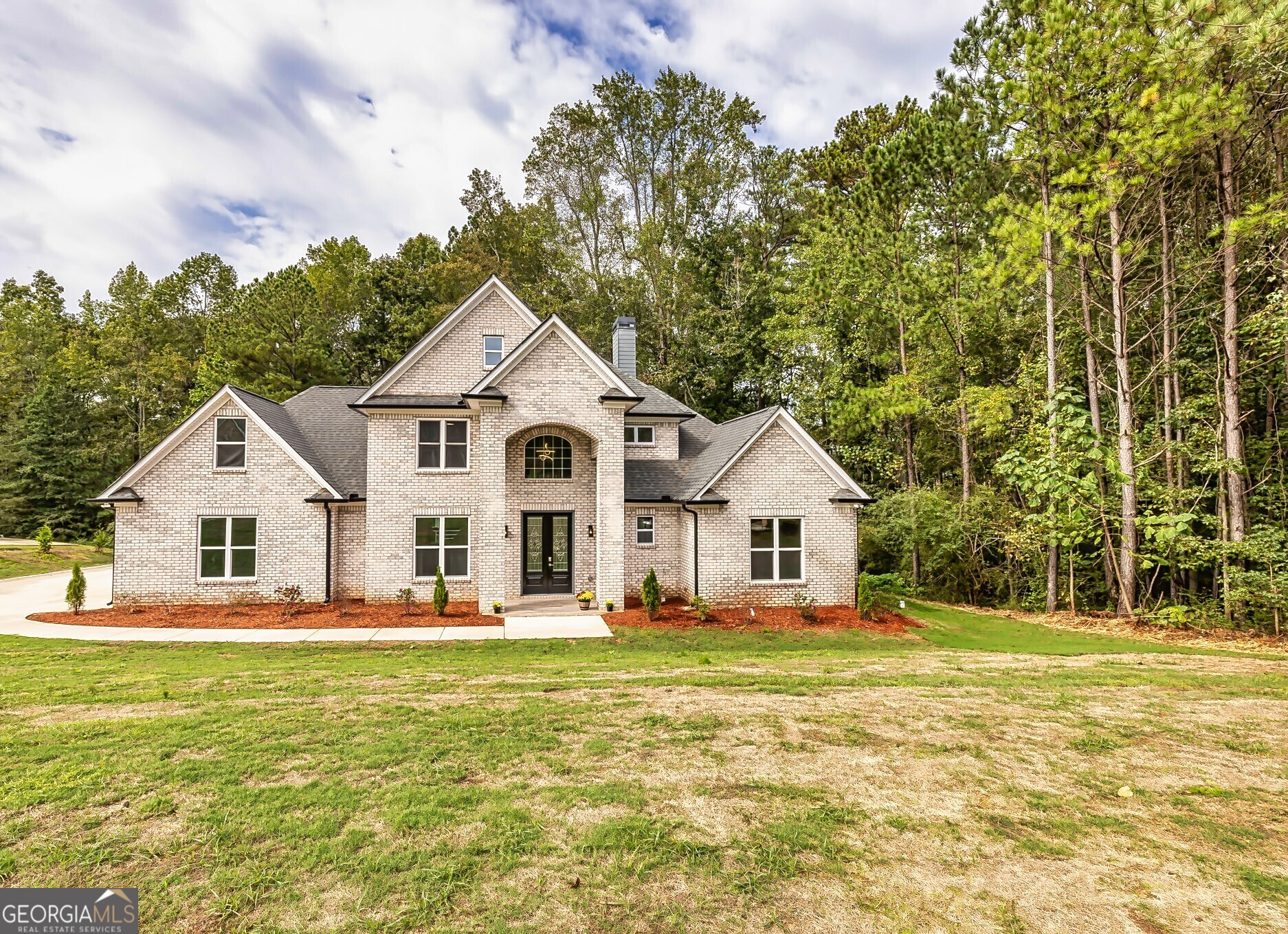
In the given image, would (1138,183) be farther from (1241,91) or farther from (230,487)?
(230,487)

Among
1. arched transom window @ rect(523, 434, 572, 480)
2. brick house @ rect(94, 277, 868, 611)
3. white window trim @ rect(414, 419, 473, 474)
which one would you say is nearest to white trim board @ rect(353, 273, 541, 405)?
brick house @ rect(94, 277, 868, 611)

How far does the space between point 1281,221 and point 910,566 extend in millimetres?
14417

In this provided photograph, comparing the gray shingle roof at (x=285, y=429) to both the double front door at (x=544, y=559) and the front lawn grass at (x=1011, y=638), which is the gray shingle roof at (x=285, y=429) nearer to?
the double front door at (x=544, y=559)

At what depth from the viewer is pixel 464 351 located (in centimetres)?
1738

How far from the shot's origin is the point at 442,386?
56.2 ft

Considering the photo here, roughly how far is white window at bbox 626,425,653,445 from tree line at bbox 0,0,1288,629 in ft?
30.5

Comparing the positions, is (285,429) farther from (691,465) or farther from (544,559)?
(691,465)

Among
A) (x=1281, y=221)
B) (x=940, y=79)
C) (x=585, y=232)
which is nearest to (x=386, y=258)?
(x=585, y=232)

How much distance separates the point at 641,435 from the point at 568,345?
456 centimetres

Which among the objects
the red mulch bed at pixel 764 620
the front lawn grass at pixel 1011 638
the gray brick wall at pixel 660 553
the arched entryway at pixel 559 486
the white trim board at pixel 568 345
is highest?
the white trim board at pixel 568 345

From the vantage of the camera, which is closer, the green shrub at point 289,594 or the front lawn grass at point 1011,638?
the front lawn grass at point 1011,638

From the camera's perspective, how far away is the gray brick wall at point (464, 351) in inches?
672

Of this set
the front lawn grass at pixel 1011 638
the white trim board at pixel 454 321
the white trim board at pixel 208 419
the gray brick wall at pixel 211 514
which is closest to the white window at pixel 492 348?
the white trim board at pixel 454 321

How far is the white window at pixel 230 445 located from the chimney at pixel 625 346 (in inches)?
461
